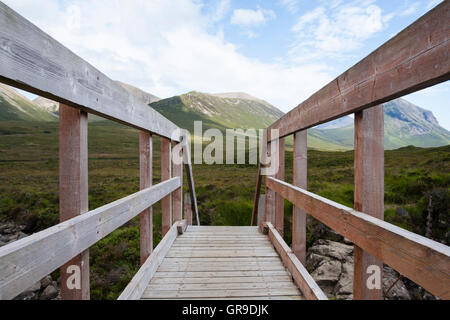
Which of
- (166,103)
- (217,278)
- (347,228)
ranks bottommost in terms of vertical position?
(217,278)

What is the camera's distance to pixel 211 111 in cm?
14700

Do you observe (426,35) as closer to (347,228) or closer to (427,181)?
(347,228)

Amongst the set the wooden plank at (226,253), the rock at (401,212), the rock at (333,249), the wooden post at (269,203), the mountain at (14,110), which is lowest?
the rock at (333,249)

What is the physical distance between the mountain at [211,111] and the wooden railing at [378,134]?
108 m

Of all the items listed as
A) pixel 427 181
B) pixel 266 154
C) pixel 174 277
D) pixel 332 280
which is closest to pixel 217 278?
pixel 174 277

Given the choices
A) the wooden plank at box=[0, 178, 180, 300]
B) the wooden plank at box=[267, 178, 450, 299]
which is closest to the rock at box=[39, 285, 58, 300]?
the wooden plank at box=[0, 178, 180, 300]

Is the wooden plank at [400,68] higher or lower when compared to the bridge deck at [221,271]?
higher

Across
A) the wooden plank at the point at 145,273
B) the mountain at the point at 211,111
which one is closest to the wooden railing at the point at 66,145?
the wooden plank at the point at 145,273

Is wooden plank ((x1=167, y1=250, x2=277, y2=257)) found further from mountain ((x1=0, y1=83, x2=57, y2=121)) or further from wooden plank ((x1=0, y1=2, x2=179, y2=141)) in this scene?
mountain ((x1=0, y1=83, x2=57, y2=121))

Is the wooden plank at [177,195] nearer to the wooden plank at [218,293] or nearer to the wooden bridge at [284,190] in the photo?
the wooden bridge at [284,190]

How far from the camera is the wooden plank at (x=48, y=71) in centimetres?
75

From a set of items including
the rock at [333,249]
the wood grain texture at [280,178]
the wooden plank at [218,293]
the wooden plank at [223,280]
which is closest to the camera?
the wooden plank at [218,293]

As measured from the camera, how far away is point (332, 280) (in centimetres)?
367
